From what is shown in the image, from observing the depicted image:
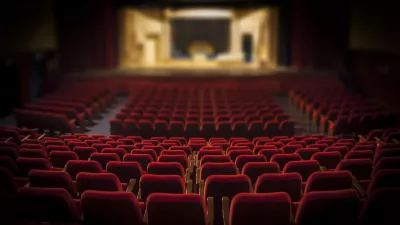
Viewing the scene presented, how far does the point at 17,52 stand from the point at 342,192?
1122 cm

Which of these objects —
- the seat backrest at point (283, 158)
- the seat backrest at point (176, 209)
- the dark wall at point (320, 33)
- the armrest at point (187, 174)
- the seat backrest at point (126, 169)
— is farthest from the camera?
the dark wall at point (320, 33)

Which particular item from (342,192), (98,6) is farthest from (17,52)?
(342,192)

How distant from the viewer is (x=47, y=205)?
321cm

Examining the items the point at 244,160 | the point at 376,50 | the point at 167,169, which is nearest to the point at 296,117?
the point at 376,50

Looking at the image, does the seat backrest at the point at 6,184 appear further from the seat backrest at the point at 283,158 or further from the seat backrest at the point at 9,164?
the seat backrest at the point at 283,158

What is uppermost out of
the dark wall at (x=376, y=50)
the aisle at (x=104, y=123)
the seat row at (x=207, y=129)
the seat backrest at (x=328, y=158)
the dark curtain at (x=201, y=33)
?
the dark curtain at (x=201, y=33)

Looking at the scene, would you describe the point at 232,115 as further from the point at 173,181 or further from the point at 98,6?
the point at 98,6

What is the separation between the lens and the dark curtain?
28.4 meters

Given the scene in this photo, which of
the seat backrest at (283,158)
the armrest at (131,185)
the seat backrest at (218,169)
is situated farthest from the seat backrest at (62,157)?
the seat backrest at (283,158)

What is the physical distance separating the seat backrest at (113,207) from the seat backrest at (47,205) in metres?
0.18

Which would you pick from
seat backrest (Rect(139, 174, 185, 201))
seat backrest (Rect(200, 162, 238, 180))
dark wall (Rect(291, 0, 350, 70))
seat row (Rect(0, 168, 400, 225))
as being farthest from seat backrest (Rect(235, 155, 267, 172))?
dark wall (Rect(291, 0, 350, 70))

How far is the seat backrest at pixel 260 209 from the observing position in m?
3.00

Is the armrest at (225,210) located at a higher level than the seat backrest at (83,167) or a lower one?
lower

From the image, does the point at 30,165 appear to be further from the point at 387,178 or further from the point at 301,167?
the point at 387,178
